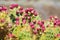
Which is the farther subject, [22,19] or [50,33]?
[22,19]

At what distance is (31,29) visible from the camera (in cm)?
418

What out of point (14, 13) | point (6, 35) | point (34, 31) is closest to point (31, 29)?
point (34, 31)

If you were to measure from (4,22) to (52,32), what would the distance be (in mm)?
641

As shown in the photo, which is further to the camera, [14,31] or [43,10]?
[43,10]

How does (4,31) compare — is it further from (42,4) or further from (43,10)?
(42,4)

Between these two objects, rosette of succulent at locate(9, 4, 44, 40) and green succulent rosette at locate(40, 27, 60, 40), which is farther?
rosette of succulent at locate(9, 4, 44, 40)

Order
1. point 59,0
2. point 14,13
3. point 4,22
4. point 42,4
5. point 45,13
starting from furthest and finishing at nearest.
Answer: point 59,0 < point 42,4 < point 45,13 < point 14,13 < point 4,22

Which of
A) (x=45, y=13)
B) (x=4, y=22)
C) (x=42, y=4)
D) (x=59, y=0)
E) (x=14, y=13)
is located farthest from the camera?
(x=59, y=0)

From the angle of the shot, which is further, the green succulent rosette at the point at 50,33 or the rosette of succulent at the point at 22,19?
the rosette of succulent at the point at 22,19

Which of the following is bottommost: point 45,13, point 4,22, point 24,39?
point 45,13

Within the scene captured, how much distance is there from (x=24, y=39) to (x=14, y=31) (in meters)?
0.25

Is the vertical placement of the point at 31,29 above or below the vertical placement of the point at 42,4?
above

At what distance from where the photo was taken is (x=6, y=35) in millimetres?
4047

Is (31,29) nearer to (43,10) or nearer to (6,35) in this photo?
(6,35)
